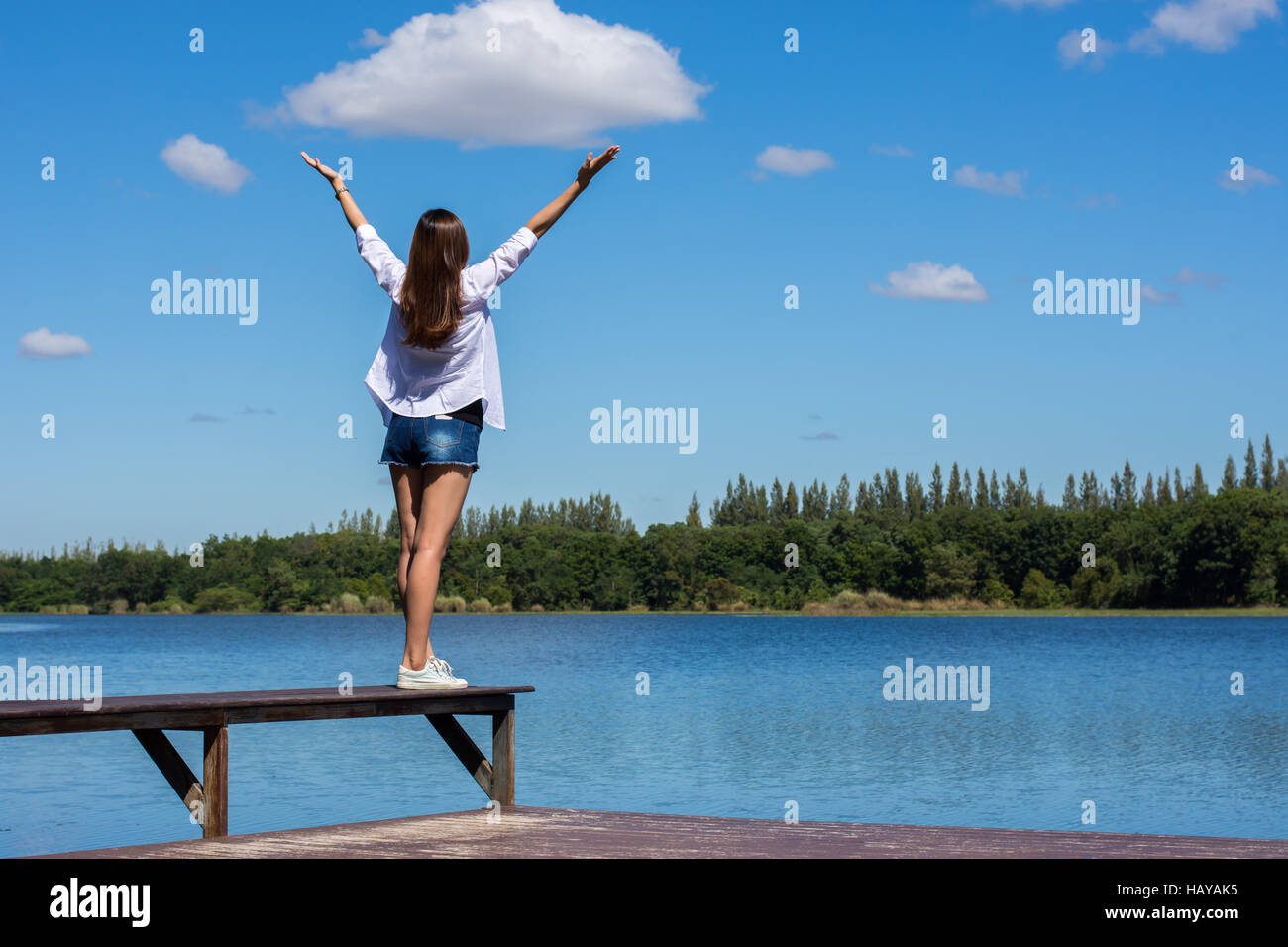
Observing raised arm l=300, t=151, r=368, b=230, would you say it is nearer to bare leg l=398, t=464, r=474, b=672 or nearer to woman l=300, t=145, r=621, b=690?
woman l=300, t=145, r=621, b=690

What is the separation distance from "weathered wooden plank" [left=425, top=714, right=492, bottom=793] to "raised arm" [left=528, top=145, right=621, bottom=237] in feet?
8.70

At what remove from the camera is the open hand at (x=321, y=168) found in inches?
265

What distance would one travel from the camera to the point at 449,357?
20.5 ft

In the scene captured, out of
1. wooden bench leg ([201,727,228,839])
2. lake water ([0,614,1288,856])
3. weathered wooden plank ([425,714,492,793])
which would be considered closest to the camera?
wooden bench leg ([201,727,228,839])

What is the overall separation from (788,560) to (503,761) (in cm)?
11559

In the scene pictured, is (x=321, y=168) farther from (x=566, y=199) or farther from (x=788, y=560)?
(x=788, y=560)

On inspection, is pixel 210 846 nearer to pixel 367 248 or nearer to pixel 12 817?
pixel 367 248

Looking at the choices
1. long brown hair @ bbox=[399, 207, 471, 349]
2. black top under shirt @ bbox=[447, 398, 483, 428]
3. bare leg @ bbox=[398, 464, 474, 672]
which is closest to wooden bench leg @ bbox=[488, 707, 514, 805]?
bare leg @ bbox=[398, 464, 474, 672]

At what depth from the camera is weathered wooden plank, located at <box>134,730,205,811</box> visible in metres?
5.89

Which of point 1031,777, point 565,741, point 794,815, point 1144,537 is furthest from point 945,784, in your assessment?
point 1144,537

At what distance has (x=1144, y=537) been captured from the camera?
337 feet
